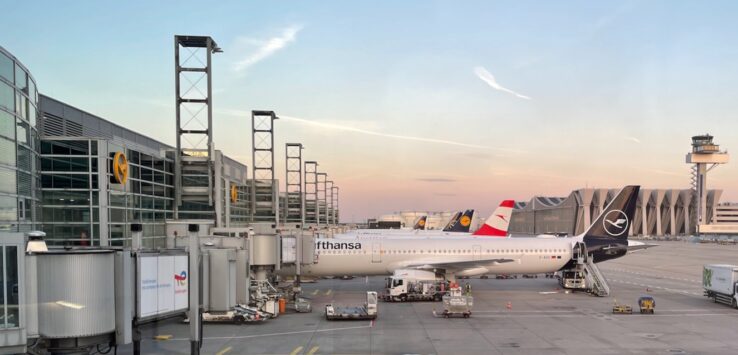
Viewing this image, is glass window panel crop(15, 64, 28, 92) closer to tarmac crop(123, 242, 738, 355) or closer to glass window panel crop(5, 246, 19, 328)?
tarmac crop(123, 242, 738, 355)

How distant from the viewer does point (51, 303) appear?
1017 centimetres

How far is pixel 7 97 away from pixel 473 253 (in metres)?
32.4

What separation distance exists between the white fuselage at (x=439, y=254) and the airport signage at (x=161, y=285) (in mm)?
24210

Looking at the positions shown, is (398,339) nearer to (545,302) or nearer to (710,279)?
(545,302)

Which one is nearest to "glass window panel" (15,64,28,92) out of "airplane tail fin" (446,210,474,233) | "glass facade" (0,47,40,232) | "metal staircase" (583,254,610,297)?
"glass facade" (0,47,40,232)

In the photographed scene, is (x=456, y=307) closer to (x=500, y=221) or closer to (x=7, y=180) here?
(x=7, y=180)

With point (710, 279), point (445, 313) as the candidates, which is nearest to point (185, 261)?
point (445, 313)

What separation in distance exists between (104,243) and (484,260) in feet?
86.9

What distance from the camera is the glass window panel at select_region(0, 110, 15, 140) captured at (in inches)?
609

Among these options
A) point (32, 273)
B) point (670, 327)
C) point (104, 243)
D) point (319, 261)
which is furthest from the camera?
point (319, 261)

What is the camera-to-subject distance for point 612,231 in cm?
4231

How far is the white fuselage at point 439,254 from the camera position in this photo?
128 feet

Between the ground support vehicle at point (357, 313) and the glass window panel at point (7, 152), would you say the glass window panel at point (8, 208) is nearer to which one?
the glass window panel at point (7, 152)

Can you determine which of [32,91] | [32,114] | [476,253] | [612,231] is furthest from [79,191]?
[612,231]
